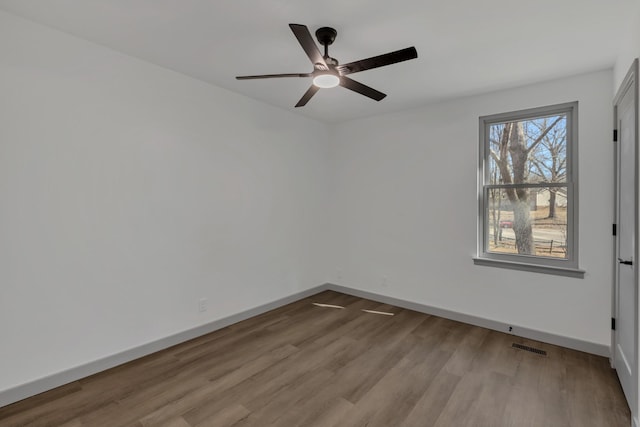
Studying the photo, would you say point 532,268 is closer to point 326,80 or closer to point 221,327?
point 326,80

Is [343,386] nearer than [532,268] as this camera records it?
Yes

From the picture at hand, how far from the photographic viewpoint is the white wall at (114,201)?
7.23 ft

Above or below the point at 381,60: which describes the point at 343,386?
below

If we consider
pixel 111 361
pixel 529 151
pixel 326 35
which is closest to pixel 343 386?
pixel 111 361

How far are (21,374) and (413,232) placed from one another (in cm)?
391

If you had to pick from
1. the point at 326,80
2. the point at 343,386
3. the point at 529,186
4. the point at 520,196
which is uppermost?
the point at 326,80

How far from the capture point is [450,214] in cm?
376

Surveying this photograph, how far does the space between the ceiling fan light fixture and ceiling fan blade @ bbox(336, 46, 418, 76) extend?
6 cm

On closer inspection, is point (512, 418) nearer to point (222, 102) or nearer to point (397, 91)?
point (397, 91)

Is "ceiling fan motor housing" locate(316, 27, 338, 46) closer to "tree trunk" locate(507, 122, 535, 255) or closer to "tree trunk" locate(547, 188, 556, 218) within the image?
"tree trunk" locate(507, 122, 535, 255)

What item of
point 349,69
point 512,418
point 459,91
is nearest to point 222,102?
point 349,69

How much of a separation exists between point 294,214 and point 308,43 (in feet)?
9.13

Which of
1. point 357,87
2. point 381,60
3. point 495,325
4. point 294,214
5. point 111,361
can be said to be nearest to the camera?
point 381,60

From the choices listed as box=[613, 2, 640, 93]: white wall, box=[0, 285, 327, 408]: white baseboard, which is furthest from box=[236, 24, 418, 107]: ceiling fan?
box=[0, 285, 327, 408]: white baseboard
